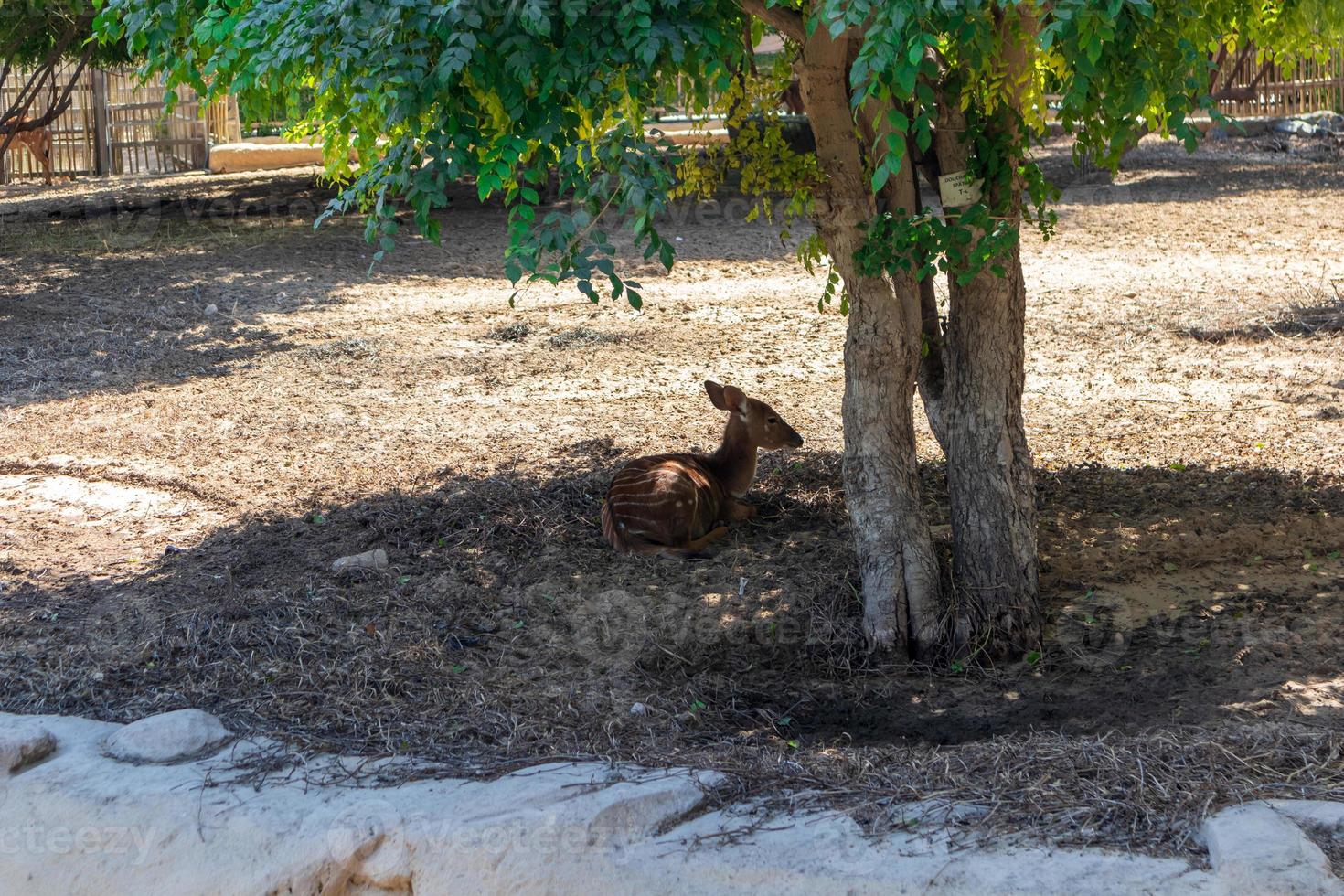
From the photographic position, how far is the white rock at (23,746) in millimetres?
3723

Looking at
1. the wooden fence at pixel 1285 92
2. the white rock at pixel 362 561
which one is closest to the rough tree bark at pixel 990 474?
the white rock at pixel 362 561

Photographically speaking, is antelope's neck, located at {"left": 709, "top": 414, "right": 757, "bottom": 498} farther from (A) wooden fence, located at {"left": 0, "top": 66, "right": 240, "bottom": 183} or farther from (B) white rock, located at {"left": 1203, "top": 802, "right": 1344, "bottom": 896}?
(A) wooden fence, located at {"left": 0, "top": 66, "right": 240, "bottom": 183}

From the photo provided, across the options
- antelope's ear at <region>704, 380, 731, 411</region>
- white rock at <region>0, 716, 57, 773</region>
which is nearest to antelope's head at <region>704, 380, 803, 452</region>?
antelope's ear at <region>704, 380, 731, 411</region>

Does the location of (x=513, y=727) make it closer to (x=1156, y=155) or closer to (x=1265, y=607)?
(x=1265, y=607)

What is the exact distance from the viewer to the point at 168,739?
3848 millimetres

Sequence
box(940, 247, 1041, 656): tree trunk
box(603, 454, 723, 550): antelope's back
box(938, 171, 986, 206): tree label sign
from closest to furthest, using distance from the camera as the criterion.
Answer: box(938, 171, 986, 206): tree label sign → box(940, 247, 1041, 656): tree trunk → box(603, 454, 723, 550): antelope's back

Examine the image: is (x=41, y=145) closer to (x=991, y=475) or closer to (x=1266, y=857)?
(x=991, y=475)

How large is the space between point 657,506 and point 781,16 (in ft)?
7.02

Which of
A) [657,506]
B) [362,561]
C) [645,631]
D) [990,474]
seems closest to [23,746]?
[362,561]

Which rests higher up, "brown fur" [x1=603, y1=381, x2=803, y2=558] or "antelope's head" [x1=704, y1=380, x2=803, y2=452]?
"antelope's head" [x1=704, y1=380, x2=803, y2=452]

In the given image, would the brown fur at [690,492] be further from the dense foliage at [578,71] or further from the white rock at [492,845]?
the white rock at [492,845]

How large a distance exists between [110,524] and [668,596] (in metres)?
2.76

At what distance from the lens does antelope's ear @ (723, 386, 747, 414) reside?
248 inches

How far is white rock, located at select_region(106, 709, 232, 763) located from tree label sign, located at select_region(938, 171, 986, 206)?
3.09 m
